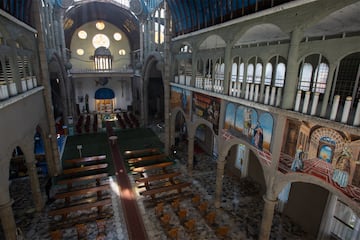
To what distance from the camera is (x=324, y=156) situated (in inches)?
283

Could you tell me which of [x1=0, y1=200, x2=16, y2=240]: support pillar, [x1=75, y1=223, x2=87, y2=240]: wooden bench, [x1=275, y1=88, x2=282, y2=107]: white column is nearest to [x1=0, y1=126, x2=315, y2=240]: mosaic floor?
[x1=75, y1=223, x2=87, y2=240]: wooden bench

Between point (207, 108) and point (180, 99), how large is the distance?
167 inches

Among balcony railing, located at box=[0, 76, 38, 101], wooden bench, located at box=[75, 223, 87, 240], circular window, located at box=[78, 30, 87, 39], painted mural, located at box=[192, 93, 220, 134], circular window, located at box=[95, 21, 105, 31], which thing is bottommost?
wooden bench, located at box=[75, 223, 87, 240]

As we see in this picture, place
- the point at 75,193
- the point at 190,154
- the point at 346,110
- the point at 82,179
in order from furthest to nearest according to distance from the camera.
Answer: the point at 190,154 → the point at 82,179 → the point at 75,193 → the point at 346,110

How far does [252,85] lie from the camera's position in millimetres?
9805

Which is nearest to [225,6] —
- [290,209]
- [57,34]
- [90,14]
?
[290,209]

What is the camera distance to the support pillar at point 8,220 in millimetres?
8539

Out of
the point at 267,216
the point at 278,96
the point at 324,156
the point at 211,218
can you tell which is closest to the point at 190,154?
the point at 211,218

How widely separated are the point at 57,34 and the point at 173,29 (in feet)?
41.2

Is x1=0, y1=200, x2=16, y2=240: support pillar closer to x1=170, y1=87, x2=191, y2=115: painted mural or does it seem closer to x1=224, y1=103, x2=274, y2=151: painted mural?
x1=224, y1=103, x2=274, y2=151: painted mural

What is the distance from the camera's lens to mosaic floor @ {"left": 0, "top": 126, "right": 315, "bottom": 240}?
10.8 metres

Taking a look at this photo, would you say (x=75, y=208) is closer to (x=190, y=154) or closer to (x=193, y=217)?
(x=193, y=217)

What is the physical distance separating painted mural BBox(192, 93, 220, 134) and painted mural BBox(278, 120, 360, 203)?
15.9 feet

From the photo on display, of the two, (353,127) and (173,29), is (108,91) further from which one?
(353,127)
